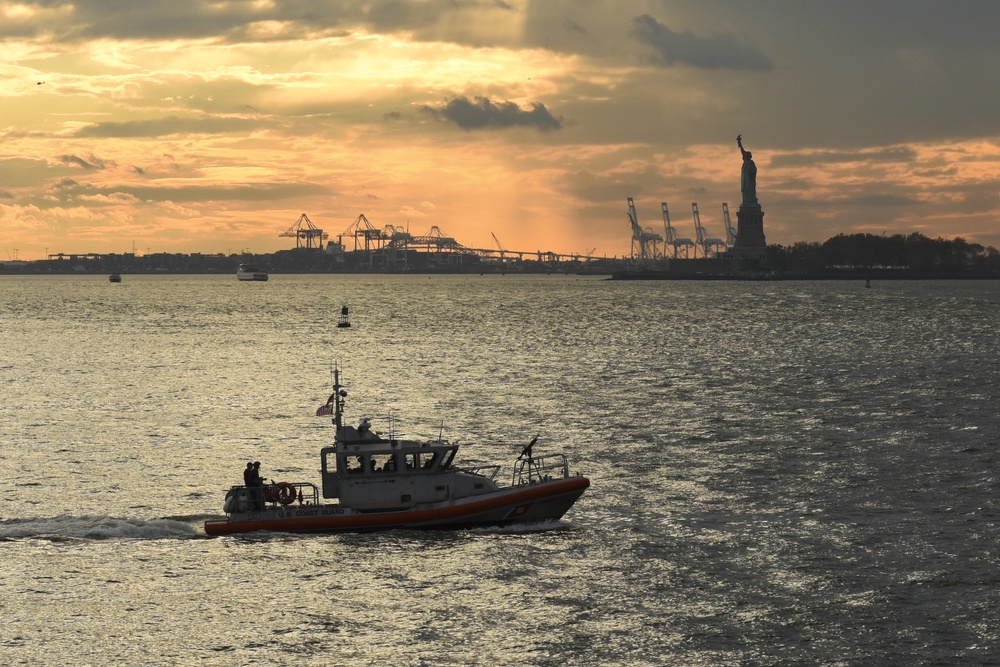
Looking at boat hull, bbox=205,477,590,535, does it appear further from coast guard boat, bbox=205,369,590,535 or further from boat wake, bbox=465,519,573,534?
boat wake, bbox=465,519,573,534

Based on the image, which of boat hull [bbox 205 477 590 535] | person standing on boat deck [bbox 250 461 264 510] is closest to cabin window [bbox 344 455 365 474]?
boat hull [bbox 205 477 590 535]

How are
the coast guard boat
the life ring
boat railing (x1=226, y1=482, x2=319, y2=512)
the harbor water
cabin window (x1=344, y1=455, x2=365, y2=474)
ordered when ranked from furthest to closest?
the life ring, boat railing (x1=226, y1=482, x2=319, y2=512), the coast guard boat, cabin window (x1=344, y1=455, x2=365, y2=474), the harbor water

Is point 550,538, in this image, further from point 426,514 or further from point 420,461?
point 420,461

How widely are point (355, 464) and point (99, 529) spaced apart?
1007 cm

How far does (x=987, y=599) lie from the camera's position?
114 ft

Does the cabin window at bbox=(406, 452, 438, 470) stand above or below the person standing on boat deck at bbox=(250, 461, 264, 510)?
above

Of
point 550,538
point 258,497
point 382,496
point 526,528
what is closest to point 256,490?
point 258,497

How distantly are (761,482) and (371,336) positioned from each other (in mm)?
121609

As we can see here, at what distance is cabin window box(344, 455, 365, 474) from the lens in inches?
1656

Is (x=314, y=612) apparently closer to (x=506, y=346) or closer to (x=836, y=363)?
(x=836, y=363)

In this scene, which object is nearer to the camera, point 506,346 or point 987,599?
point 987,599

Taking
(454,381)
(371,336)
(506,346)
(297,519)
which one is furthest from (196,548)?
(371,336)

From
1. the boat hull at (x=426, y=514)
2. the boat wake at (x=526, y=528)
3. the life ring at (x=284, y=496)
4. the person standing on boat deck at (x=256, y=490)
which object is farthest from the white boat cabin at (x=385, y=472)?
the person standing on boat deck at (x=256, y=490)

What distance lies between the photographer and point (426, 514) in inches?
1662
